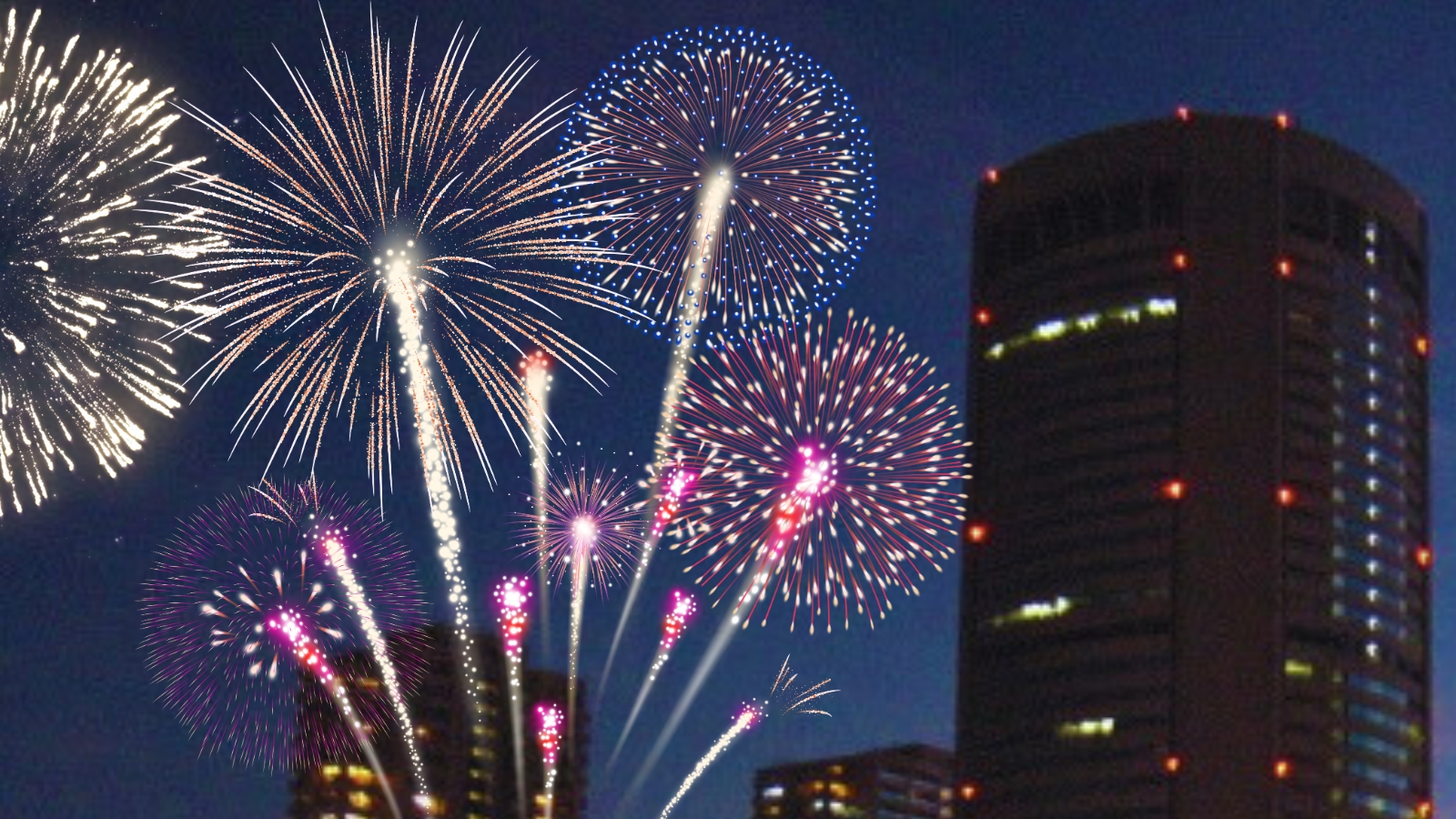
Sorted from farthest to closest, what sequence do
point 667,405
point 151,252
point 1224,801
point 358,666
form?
1. point 1224,801
2. point 358,666
3. point 667,405
4. point 151,252

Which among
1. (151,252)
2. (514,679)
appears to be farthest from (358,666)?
(151,252)

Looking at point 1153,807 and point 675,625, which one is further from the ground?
point 1153,807

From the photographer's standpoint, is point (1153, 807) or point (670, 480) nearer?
point (670, 480)

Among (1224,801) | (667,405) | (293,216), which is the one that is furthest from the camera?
(1224,801)

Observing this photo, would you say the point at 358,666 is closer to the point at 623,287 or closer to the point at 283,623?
the point at 283,623

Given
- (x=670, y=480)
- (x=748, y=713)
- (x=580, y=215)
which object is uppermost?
(x=580, y=215)

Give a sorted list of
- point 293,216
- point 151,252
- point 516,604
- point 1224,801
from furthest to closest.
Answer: point 1224,801 → point 516,604 → point 293,216 → point 151,252

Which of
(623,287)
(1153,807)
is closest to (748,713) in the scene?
(623,287)

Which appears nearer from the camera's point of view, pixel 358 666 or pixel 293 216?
pixel 293 216

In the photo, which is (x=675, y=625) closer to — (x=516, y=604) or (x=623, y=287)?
(x=516, y=604)
